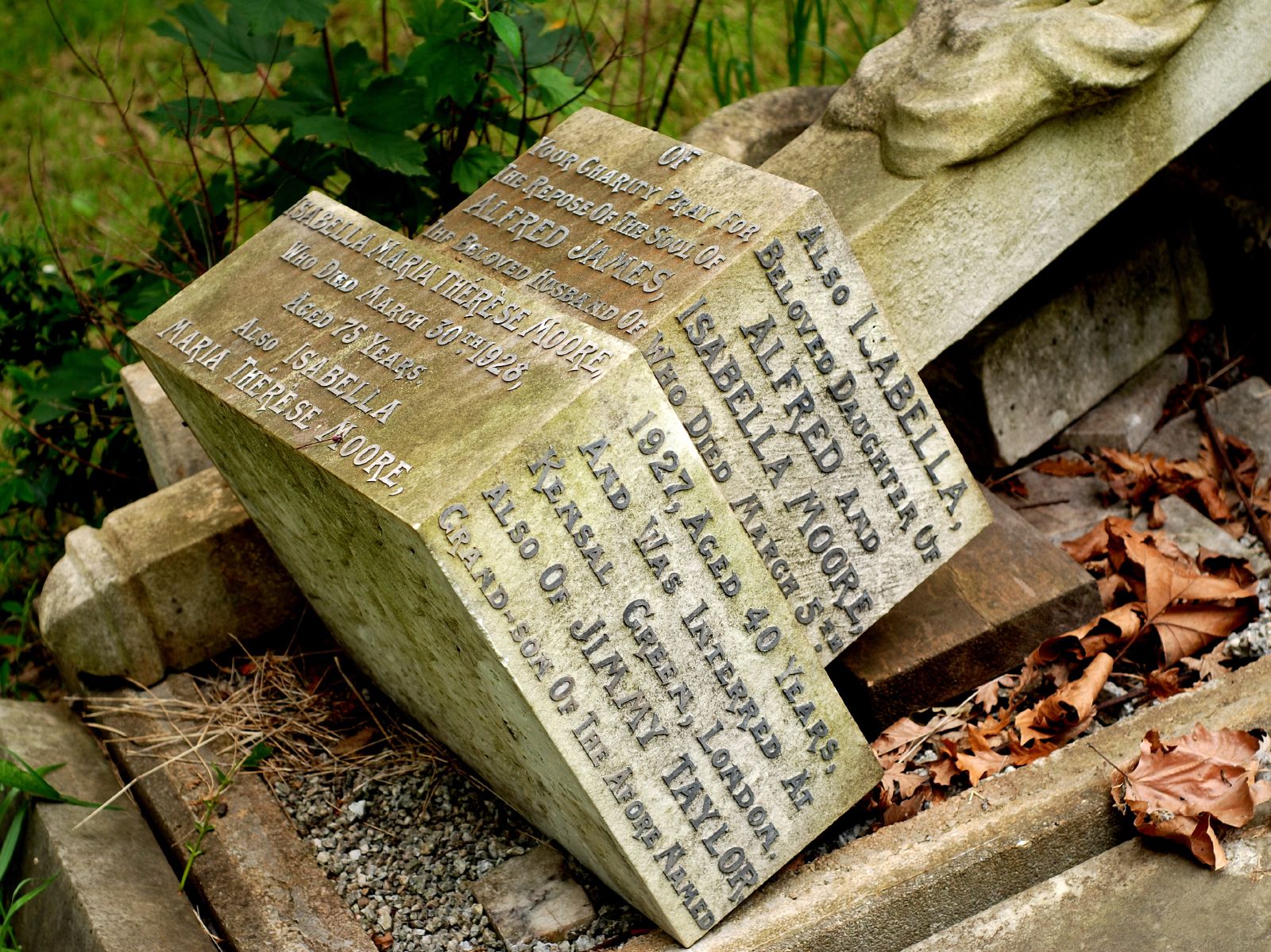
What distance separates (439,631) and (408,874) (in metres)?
0.69

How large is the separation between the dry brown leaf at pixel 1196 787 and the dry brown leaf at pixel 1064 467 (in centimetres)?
105

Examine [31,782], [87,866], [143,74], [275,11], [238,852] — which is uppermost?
[143,74]

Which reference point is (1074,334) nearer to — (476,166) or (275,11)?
(476,166)

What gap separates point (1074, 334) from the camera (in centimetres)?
304

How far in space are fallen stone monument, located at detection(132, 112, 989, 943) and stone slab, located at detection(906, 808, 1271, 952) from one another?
33 centimetres

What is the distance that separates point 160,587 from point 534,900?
3.53 feet

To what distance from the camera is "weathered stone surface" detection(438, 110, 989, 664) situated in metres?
2.07

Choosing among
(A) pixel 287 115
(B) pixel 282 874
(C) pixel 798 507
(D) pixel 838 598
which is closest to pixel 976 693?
(D) pixel 838 598

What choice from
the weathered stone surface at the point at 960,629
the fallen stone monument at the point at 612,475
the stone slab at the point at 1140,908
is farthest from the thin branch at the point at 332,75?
the stone slab at the point at 1140,908

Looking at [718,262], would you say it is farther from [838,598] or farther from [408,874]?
[408,874]

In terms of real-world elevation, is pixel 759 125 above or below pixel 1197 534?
above

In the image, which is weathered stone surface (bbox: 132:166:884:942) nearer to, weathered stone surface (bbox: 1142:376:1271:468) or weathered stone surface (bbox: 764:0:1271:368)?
weathered stone surface (bbox: 764:0:1271:368)

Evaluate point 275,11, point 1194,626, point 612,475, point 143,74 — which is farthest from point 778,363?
point 143,74

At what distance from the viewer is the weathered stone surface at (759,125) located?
3023 millimetres
